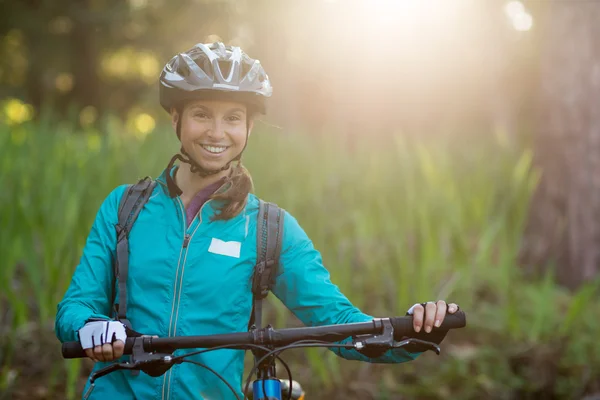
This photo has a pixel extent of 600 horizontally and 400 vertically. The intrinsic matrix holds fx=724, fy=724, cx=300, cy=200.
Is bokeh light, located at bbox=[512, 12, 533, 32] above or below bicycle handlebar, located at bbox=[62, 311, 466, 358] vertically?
above

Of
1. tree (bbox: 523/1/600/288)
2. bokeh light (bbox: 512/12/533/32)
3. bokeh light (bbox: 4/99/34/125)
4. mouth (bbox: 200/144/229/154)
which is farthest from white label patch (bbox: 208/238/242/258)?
bokeh light (bbox: 512/12/533/32)

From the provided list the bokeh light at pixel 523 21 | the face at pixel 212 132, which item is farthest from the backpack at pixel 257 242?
the bokeh light at pixel 523 21

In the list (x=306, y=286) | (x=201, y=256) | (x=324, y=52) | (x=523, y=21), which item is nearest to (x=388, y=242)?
(x=306, y=286)

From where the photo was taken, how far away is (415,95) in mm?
16234

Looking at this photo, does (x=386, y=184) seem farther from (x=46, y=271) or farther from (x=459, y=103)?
(x=459, y=103)

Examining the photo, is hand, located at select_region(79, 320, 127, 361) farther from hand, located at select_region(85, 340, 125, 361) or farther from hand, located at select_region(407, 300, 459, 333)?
hand, located at select_region(407, 300, 459, 333)

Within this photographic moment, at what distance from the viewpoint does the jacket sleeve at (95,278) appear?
1716mm

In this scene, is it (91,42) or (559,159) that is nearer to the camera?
(559,159)

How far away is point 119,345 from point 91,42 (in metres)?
18.1

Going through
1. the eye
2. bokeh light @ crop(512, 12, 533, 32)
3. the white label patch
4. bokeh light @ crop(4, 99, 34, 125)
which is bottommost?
the white label patch

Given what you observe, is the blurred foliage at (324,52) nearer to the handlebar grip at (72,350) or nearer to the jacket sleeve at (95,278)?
the jacket sleeve at (95,278)

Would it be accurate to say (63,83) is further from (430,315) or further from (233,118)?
(430,315)

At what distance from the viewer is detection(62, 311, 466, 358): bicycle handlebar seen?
59.1 inches

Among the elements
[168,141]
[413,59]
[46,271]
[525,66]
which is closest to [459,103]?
[413,59]
